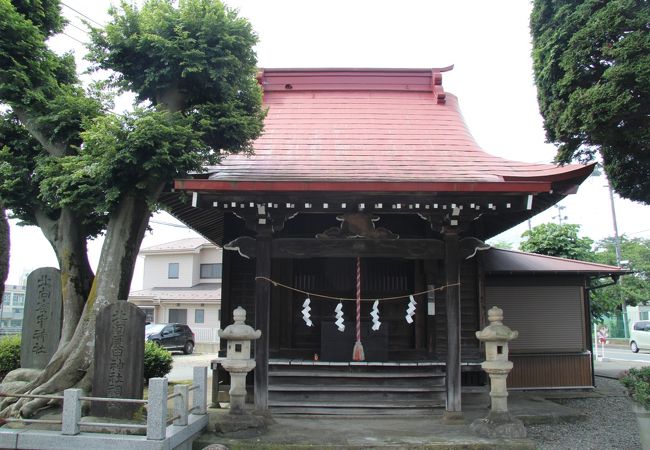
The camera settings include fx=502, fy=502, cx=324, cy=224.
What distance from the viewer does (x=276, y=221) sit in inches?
316

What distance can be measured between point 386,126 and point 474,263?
3.46m

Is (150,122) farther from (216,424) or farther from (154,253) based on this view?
(154,253)

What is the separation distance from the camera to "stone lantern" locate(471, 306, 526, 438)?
23.1ft

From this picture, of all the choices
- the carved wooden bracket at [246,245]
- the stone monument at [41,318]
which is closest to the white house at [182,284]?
the stone monument at [41,318]

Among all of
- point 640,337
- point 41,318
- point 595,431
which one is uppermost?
point 41,318

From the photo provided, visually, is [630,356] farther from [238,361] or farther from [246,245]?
[238,361]

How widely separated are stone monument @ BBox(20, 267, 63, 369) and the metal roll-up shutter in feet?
30.5

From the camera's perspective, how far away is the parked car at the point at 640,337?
85.7 feet

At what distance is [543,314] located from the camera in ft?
39.1

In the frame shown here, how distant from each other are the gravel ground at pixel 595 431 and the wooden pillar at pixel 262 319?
4103mm

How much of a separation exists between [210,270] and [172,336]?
1030 cm

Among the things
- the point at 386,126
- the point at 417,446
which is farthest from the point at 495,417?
the point at 386,126

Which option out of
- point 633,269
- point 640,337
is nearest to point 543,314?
point 640,337

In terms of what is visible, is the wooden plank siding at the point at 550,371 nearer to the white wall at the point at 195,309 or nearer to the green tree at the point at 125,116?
the green tree at the point at 125,116
